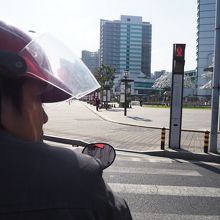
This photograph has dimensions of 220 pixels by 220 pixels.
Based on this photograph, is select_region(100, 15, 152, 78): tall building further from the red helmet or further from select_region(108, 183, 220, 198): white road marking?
the red helmet

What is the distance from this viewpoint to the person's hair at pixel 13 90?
1.21 meters

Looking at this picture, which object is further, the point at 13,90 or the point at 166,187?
the point at 166,187

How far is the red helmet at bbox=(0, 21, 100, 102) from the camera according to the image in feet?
3.95

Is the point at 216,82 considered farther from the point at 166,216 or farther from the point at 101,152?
the point at 101,152

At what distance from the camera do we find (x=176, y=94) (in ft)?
44.1

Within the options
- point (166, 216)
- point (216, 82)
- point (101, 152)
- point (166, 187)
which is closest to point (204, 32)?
point (216, 82)

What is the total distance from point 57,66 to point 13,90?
0.58 ft

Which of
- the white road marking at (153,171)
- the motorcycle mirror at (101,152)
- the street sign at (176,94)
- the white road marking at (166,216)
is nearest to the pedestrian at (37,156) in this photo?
the motorcycle mirror at (101,152)

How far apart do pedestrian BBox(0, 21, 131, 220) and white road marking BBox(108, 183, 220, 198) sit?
5.89m

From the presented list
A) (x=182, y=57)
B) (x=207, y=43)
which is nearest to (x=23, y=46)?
(x=182, y=57)

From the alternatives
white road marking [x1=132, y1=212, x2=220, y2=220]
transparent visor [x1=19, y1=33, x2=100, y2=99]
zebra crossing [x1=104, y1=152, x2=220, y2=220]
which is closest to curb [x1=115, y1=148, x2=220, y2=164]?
zebra crossing [x1=104, y1=152, x2=220, y2=220]

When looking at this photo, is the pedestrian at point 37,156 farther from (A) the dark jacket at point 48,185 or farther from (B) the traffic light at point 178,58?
(B) the traffic light at point 178,58

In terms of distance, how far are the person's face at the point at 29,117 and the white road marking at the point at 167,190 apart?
5856 millimetres

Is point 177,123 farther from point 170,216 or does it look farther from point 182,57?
point 170,216
